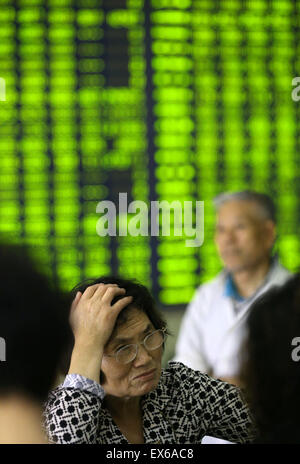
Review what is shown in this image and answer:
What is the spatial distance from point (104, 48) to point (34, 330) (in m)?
0.61

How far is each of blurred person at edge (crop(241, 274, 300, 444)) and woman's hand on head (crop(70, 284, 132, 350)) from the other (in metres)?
0.20

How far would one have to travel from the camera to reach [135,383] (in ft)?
2.49

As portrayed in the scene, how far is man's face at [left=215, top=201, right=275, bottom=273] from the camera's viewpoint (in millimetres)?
1062

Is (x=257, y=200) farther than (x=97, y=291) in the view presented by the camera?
Yes

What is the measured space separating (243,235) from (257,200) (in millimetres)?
84

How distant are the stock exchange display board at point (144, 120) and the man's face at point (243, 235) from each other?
0.02m

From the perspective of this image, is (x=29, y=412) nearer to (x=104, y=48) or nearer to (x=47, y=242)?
(x=47, y=242)

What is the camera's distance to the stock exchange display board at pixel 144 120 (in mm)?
1068

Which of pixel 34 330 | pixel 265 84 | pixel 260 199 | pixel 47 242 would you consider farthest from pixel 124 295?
pixel 265 84

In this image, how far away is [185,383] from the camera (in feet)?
2.62

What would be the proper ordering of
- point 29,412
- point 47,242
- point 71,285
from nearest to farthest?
1. point 29,412
2. point 71,285
3. point 47,242

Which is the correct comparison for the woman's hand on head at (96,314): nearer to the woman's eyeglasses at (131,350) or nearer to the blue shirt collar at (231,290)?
the woman's eyeglasses at (131,350)

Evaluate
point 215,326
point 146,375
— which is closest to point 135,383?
point 146,375

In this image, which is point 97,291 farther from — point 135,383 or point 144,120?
→ point 144,120
